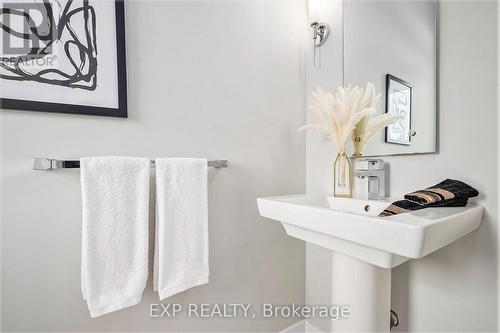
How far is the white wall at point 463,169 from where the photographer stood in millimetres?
753

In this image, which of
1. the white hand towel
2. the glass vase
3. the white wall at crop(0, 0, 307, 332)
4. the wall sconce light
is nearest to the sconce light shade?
the wall sconce light

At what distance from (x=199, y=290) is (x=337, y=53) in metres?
1.26

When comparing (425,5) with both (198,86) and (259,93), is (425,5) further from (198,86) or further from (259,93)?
(198,86)

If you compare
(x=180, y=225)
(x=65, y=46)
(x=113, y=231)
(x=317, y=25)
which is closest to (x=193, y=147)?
(x=180, y=225)

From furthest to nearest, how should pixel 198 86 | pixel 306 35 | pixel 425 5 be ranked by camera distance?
pixel 306 35
pixel 198 86
pixel 425 5

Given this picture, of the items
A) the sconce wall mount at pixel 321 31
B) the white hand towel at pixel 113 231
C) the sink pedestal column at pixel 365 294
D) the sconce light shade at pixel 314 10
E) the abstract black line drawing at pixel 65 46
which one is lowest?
the sink pedestal column at pixel 365 294

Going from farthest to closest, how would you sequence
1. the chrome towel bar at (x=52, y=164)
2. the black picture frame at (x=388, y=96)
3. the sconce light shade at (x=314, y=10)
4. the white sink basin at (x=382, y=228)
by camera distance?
the sconce light shade at (x=314, y=10) → the black picture frame at (x=388, y=96) → the chrome towel bar at (x=52, y=164) → the white sink basin at (x=382, y=228)

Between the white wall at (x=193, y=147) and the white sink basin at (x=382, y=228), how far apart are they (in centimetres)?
35

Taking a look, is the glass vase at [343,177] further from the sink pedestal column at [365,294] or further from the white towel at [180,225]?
the white towel at [180,225]

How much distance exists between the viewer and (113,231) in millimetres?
794

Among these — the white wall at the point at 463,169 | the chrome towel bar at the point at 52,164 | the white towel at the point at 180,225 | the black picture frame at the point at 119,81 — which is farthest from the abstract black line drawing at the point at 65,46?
the white wall at the point at 463,169

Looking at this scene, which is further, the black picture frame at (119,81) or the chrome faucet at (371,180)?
the chrome faucet at (371,180)

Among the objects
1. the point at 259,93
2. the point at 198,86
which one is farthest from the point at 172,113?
the point at 259,93

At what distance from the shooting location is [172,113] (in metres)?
0.99
